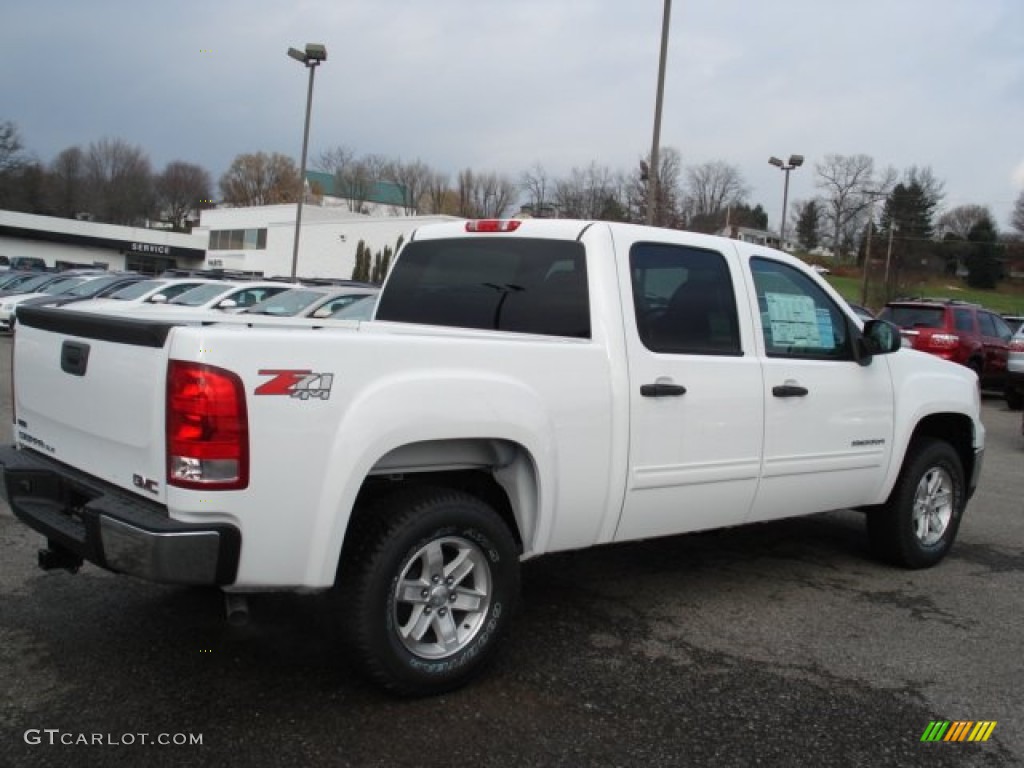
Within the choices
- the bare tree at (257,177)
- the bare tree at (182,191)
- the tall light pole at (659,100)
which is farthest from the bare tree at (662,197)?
the bare tree at (182,191)

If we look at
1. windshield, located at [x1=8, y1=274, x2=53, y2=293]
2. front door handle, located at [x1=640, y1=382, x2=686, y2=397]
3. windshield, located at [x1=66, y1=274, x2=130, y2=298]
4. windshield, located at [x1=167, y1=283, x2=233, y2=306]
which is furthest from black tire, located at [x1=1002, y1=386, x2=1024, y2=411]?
windshield, located at [x1=8, y1=274, x2=53, y2=293]

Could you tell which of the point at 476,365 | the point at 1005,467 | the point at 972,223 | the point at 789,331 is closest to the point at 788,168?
the point at 1005,467

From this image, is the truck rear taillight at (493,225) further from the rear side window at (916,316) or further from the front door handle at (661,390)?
the rear side window at (916,316)

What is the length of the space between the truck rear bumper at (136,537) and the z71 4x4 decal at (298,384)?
465mm

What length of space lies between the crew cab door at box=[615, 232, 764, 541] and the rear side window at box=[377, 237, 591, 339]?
238 mm

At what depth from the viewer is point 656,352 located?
13.1 feet

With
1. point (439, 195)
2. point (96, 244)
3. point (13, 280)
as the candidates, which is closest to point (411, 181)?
point (439, 195)

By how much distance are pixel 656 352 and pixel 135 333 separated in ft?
7.15

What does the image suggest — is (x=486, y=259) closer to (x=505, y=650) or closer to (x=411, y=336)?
→ (x=411, y=336)

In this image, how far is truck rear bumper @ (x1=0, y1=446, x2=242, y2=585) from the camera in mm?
2777

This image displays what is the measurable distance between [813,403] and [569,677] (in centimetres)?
202

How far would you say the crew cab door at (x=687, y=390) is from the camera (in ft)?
12.9

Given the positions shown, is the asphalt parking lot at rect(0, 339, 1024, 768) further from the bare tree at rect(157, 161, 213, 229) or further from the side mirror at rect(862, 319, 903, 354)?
the bare tree at rect(157, 161, 213, 229)

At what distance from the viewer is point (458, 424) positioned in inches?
130
